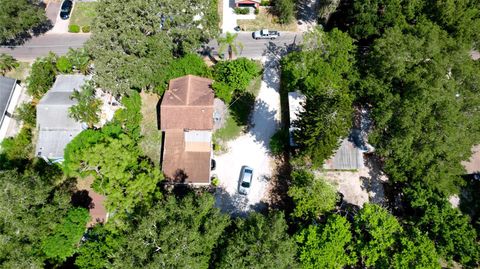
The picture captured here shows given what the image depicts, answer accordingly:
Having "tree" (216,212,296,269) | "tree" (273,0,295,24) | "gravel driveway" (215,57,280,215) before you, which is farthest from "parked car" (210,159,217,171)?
"tree" (273,0,295,24)

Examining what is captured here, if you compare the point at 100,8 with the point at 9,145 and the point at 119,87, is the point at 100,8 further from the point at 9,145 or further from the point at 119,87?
the point at 9,145

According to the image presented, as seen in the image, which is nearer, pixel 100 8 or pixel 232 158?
pixel 100 8

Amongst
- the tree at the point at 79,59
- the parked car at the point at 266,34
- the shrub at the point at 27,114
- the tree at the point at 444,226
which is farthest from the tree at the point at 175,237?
the parked car at the point at 266,34

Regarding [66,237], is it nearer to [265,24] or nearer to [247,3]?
[265,24]

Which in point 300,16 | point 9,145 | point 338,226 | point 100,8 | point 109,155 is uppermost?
point 100,8

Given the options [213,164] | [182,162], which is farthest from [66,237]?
[213,164]

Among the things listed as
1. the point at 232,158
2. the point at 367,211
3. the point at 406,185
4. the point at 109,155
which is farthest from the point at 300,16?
the point at 109,155
